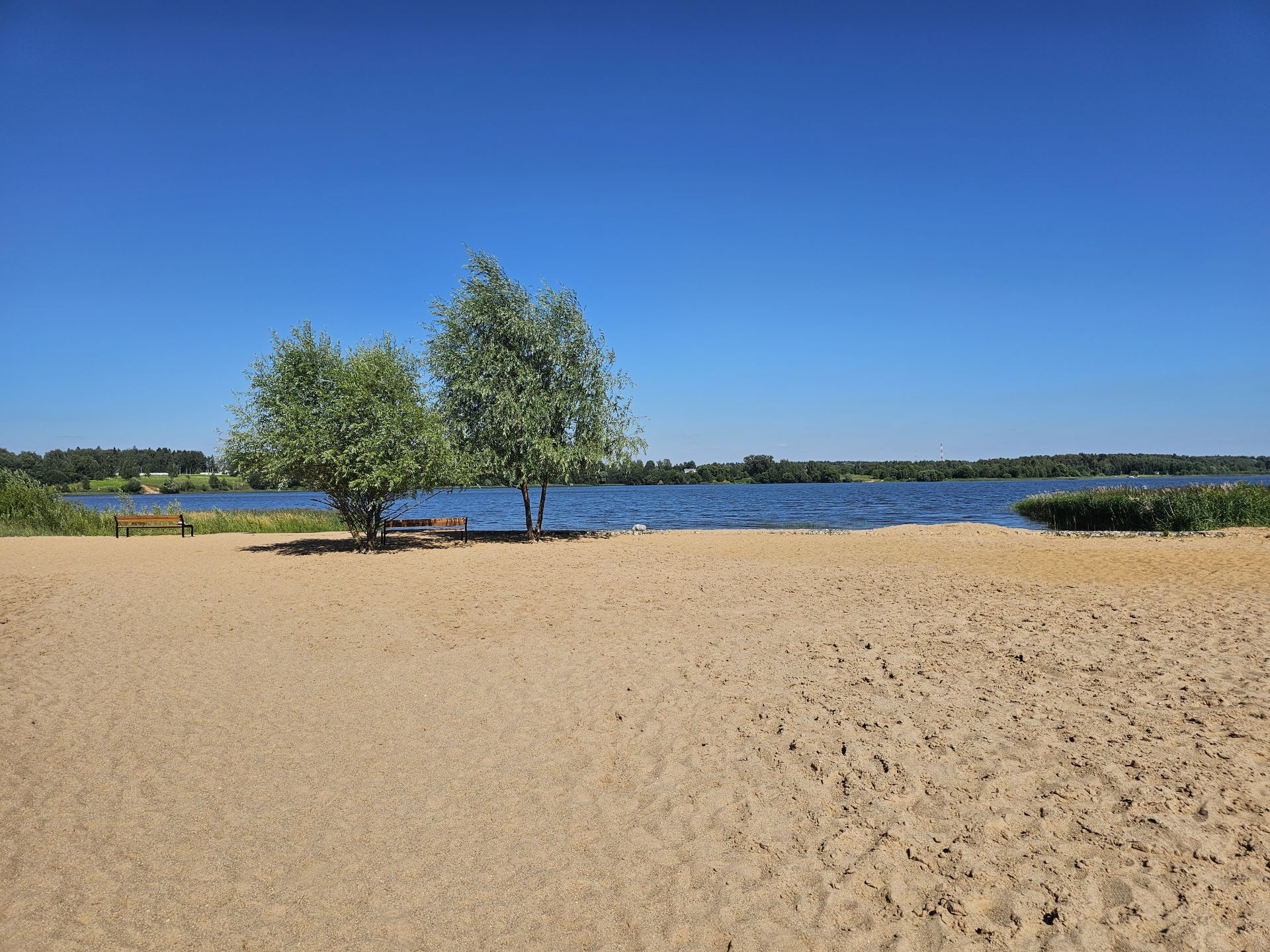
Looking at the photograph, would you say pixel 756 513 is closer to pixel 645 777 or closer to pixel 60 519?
pixel 60 519

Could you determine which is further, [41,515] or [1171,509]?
[1171,509]

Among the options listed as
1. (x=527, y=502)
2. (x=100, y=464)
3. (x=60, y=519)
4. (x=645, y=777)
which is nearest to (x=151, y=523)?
(x=60, y=519)

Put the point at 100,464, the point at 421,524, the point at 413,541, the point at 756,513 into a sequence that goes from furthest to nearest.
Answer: the point at 100,464 < the point at 756,513 < the point at 413,541 < the point at 421,524

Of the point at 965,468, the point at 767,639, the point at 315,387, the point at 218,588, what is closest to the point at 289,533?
the point at 315,387

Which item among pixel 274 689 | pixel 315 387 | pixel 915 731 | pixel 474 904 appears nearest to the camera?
pixel 474 904

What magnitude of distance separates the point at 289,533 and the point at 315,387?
1042 centimetres

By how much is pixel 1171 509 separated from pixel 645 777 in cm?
3171

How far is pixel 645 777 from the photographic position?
546 centimetres

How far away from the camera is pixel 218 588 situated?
46.3 feet

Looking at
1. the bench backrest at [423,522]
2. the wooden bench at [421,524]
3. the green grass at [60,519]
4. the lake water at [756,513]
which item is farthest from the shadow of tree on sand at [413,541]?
the green grass at [60,519]

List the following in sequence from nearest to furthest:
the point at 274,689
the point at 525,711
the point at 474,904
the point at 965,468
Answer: the point at 474,904
the point at 525,711
the point at 274,689
the point at 965,468

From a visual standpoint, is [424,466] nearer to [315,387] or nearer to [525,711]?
[315,387]

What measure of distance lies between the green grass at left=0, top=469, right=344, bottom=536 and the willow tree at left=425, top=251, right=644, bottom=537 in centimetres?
1189

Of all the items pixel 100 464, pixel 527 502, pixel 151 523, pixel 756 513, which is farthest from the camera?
pixel 100 464
